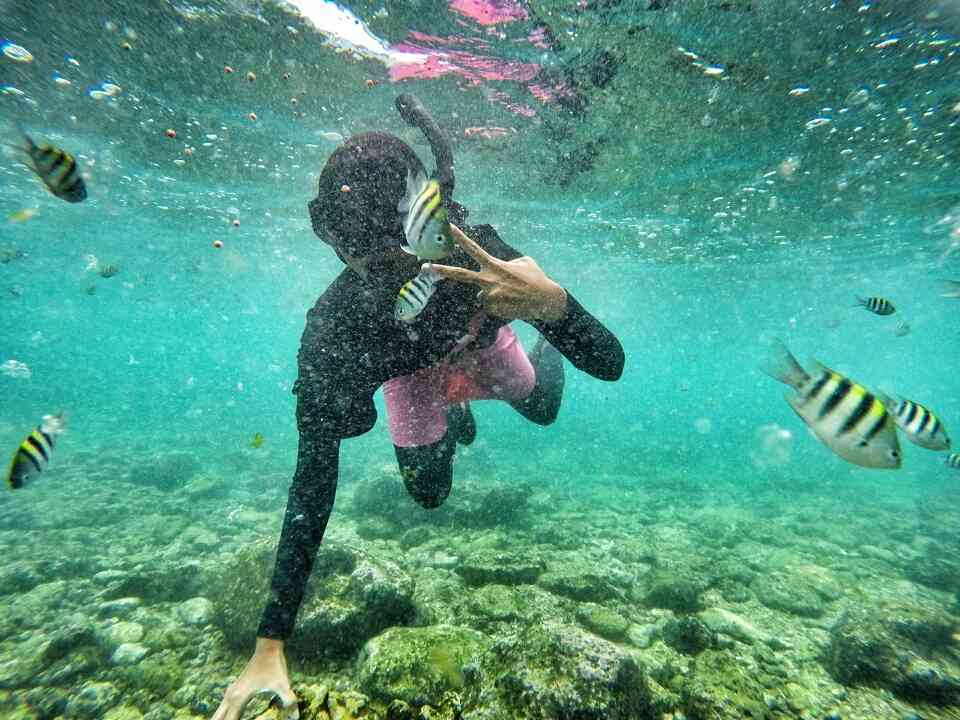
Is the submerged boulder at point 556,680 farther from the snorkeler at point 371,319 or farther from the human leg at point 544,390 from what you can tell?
the human leg at point 544,390

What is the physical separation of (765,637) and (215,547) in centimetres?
1024

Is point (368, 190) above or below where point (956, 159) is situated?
below

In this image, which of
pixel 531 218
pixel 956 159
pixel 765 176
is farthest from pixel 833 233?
pixel 531 218

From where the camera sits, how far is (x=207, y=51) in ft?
34.0

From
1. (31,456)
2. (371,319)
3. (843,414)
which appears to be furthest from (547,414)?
(31,456)

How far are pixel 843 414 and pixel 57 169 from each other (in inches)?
189

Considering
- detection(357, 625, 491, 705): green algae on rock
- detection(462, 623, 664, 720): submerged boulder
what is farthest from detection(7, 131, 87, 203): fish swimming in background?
detection(462, 623, 664, 720): submerged boulder

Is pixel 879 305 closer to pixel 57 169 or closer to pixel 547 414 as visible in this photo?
pixel 547 414

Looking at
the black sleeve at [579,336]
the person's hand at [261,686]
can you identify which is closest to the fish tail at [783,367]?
the black sleeve at [579,336]

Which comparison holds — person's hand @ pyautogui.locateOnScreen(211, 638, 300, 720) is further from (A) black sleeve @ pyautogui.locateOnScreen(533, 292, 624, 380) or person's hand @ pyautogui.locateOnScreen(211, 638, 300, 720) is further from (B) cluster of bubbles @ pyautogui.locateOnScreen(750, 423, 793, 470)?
(B) cluster of bubbles @ pyautogui.locateOnScreen(750, 423, 793, 470)

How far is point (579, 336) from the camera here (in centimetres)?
312

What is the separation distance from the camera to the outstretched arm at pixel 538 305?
8.68 ft

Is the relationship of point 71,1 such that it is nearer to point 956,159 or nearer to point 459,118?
point 459,118

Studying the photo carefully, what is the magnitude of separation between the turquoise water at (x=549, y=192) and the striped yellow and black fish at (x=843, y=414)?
2634 mm
